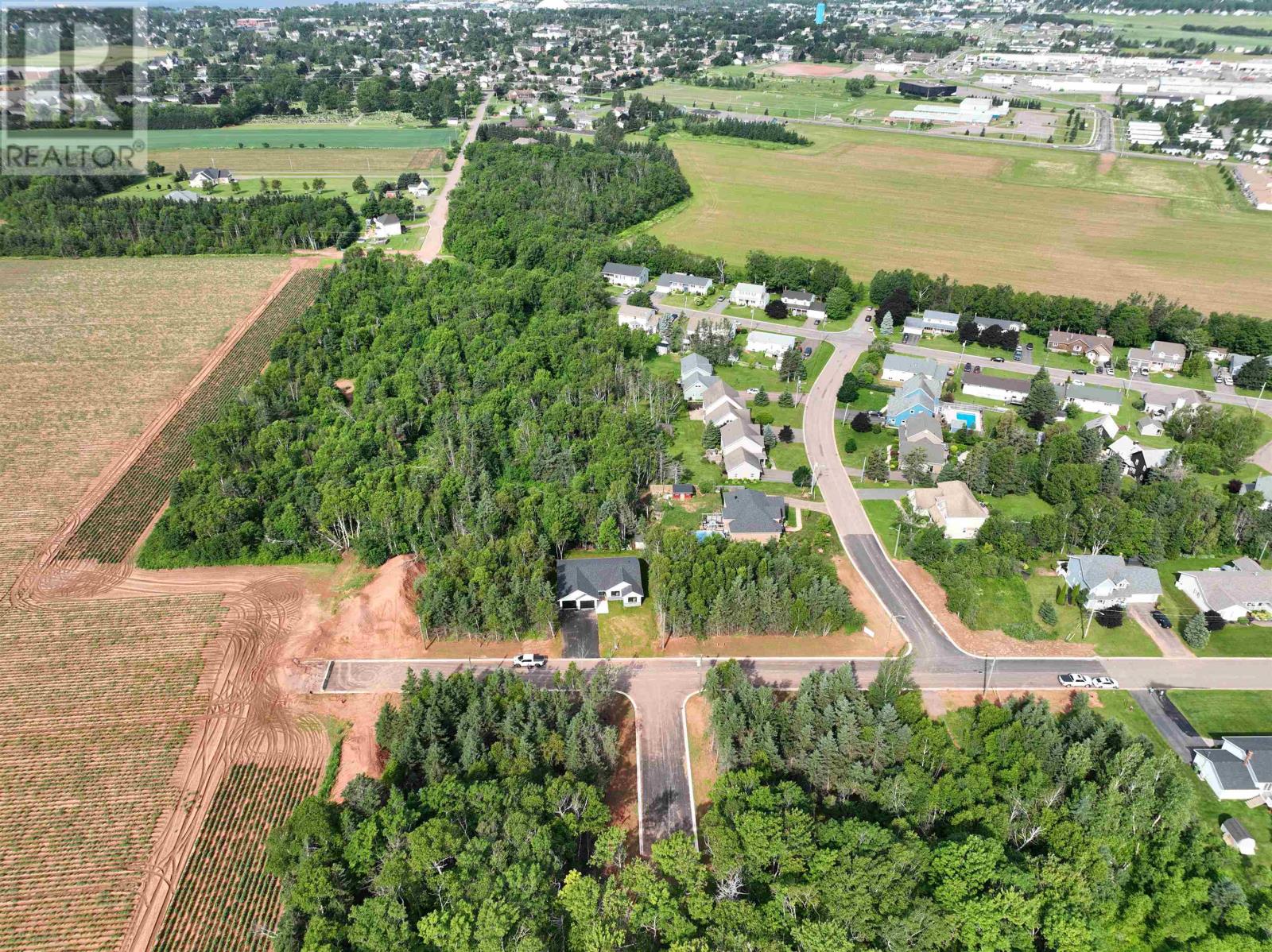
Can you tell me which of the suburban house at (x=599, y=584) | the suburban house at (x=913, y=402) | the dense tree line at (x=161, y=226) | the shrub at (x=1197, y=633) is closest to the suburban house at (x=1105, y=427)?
the suburban house at (x=913, y=402)

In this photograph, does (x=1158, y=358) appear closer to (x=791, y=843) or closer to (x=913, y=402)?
(x=913, y=402)

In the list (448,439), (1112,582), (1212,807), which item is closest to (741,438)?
(448,439)

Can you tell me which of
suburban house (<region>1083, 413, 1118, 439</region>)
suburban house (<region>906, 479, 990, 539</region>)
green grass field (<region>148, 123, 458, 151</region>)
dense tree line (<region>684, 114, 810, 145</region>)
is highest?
dense tree line (<region>684, 114, 810, 145</region>)

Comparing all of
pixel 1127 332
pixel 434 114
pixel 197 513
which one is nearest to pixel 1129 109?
pixel 1127 332

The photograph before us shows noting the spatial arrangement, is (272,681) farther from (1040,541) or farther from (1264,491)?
(1264,491)

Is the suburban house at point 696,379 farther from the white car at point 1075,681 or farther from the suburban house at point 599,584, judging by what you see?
the white car at point 1075,681

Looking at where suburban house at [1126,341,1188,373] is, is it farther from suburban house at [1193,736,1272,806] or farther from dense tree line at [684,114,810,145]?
dense tree line at [684,114,810,145]

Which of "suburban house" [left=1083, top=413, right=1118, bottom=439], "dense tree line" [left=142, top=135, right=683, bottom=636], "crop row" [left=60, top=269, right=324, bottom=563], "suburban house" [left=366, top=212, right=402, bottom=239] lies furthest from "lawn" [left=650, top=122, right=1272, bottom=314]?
"crop row" [left=60, top=269, right=324, bottom=563]
